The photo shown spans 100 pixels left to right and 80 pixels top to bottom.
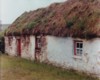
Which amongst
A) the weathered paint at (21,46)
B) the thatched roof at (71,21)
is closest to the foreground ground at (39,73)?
the thatched roof at (71,21)

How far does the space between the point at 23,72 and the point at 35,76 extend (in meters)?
1.97

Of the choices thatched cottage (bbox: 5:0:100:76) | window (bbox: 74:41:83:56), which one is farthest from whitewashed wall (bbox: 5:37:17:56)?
window (bbox: 74:41:83:56)

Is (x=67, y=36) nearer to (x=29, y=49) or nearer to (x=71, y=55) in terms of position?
(x=71, y=55)

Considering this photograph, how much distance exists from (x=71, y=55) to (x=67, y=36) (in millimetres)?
1467

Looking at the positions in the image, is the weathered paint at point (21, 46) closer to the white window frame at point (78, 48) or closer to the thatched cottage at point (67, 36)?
the thatched cottage at point (67, 36)

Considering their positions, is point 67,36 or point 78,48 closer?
point 78,48

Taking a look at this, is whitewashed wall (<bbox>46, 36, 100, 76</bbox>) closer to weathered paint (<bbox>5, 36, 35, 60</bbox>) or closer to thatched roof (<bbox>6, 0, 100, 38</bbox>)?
thatched roof (<bbox>6, 0, 100, 38</bbox>)

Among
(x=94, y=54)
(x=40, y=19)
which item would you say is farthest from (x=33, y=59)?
(x=94, y=54)

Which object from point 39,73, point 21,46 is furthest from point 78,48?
point 21,46

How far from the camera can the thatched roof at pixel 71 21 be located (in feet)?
59.7

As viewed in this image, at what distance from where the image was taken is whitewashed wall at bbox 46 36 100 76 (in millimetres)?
17344

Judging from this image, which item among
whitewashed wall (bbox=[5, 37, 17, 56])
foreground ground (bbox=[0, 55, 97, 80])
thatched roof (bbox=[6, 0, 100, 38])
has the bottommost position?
foreground ground (bbox=[0, 55, 97, 80])

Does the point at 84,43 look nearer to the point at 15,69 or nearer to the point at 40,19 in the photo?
the point at 15,69

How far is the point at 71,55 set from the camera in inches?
781
